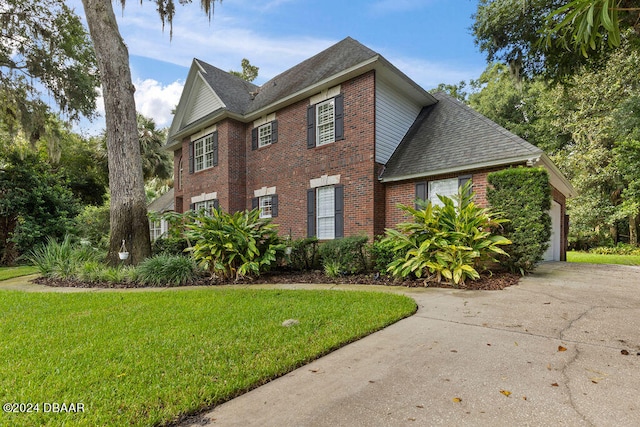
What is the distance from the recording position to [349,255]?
310 inches

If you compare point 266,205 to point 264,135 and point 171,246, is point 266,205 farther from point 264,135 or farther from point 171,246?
point 171,246

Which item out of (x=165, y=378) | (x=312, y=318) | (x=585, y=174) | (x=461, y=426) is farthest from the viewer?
(x=585, y=174)

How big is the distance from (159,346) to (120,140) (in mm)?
7626

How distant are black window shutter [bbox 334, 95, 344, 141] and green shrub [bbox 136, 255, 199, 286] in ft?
18.9

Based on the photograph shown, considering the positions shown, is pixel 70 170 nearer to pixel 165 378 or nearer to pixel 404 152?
pixel 404 152

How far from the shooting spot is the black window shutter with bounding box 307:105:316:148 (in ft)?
35.4

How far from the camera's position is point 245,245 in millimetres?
7738

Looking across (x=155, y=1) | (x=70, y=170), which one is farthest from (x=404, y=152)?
(x=70, y=170)

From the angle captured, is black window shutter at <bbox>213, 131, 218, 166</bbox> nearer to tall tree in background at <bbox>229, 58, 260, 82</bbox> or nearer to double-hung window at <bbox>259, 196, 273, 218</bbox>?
double-hung window at <bbox>259, 196, 273, 218</bbox>

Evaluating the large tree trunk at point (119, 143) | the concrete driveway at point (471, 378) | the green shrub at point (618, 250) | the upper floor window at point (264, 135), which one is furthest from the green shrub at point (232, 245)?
the green shrub at point (618, 250)

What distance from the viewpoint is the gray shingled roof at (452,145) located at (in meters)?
8.04

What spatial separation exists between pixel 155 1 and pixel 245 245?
7964 millimetres

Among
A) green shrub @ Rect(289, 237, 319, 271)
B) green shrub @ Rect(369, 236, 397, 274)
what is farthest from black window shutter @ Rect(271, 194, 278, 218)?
green shrub @ Rect(369, 236, 397, 274)

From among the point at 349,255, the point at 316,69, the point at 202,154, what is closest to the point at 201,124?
the point at 202,154
